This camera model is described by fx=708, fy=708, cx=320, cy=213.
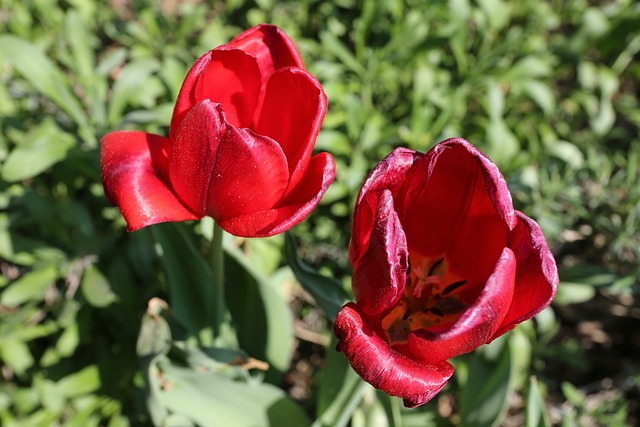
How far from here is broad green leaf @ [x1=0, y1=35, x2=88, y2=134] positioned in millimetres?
1982

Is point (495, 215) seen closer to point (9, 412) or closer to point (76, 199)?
point (76, 199)

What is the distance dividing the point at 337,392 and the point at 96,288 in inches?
31.3

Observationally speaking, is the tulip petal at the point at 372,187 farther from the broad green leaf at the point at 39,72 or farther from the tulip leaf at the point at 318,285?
the broad green leaf at the point at 39,72

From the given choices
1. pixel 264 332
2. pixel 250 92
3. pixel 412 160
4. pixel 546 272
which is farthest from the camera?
pixel 264 332

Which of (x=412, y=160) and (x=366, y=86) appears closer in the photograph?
(x=412, y=160)

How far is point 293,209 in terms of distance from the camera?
3.70ft

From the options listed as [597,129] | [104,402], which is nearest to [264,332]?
[104,402]

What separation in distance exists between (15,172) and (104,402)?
30.4 inches

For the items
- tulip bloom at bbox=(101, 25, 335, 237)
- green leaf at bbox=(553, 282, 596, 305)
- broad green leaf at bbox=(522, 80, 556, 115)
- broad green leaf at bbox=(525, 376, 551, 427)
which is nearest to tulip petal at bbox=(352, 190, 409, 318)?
tulip bloom at bbox=(101, 25, 335, 237)

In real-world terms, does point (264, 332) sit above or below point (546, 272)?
below

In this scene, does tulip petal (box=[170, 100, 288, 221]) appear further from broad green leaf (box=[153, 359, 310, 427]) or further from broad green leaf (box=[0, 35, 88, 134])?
broad green leaf (box=[0, 35, 88, 134])

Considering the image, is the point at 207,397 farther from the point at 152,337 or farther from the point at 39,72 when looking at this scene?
the point at 39,72

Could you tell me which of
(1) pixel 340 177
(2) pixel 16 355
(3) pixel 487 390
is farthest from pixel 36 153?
(3) pixel 487 390

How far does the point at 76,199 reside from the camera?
2320 millimetres
